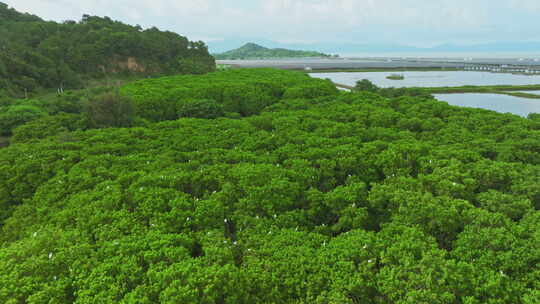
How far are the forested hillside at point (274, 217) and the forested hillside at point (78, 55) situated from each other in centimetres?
4408

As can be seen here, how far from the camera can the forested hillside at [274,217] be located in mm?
7283

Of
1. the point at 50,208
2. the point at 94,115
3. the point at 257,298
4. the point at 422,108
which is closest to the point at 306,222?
the point at 257,298

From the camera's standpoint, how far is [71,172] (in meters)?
13.8

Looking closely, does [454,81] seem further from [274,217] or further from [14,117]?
[14,117]

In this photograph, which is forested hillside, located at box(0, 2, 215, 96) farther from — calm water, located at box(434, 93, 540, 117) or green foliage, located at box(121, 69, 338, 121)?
calm water, located at box(434, 93, 540, 117)

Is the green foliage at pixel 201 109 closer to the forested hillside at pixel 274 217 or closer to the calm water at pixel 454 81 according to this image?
the forested hillside at pixel 274 217

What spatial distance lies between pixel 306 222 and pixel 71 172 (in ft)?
38.7

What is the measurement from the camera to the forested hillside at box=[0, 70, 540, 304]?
7.28 metres

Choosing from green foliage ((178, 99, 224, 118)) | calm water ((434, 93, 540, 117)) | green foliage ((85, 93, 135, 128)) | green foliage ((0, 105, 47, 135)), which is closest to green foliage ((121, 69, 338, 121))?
green foliage ((178, 99, 224, 118))

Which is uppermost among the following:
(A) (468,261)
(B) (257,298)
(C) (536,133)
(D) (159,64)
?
(D) (159,64)

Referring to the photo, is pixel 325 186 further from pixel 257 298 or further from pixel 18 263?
pixel 18 263

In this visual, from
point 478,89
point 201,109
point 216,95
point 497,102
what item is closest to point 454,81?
point 478,89

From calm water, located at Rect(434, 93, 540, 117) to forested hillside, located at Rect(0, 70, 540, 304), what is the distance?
72.9ft

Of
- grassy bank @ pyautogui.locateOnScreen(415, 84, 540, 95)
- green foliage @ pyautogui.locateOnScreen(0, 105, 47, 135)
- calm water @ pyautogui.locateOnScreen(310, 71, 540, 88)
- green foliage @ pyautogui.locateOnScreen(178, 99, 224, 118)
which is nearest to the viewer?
green foliage @ pyautogui.locateOnScreen(178, 99, 224, 118)
